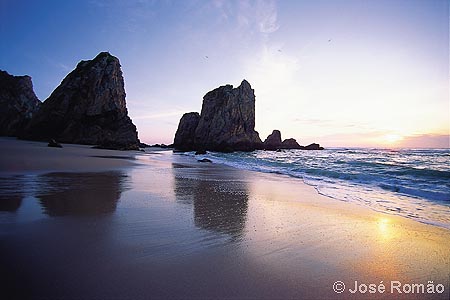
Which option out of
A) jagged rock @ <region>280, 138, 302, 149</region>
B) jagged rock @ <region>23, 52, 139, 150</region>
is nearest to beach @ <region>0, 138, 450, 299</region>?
jagged rock @ <region>23, 52, 139, 150</region>

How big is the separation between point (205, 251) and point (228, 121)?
226 ft

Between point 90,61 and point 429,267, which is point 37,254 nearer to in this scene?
point 429,267

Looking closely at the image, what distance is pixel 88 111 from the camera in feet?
165

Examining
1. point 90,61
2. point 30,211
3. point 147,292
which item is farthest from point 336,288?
point 90,61

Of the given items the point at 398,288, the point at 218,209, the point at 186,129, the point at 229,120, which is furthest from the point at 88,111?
the point at 398,288

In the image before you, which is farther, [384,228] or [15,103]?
[15,103]

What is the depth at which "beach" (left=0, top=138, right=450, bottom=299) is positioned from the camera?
2236 mm

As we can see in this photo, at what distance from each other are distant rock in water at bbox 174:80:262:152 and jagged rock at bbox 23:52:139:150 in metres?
21.3

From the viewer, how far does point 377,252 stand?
3.46 m

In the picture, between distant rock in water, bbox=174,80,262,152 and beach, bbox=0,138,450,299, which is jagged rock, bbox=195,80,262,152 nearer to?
distant rock in water, bbox=174,80,262,152

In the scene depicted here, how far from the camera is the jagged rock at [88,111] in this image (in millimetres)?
47688

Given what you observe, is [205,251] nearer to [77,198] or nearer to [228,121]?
[77,198]

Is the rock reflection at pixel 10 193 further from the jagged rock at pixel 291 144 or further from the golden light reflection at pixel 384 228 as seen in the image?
the jagged rock at pixel 291 144

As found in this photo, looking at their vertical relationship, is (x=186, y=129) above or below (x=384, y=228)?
above
